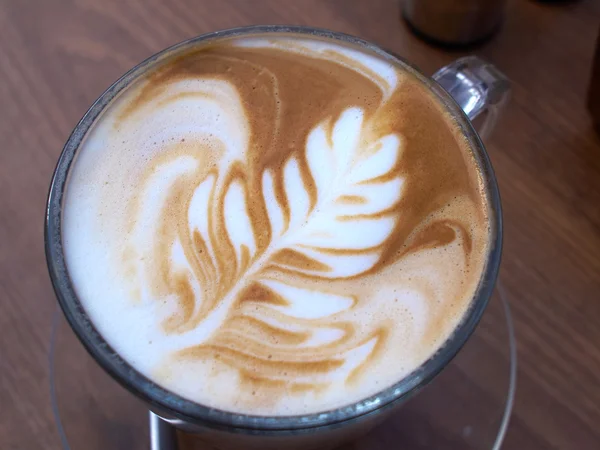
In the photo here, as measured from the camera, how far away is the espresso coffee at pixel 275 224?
531 mm

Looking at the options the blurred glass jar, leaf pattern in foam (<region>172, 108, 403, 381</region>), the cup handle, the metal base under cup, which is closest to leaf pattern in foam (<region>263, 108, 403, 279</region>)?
leaf pattern in foam (<region>172, 108, 403, 381</region>)

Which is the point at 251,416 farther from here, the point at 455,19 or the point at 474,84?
the point at 455,19

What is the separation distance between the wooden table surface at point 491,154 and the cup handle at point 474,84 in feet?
0.54

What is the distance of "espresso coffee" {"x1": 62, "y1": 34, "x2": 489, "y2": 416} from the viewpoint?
531 mm

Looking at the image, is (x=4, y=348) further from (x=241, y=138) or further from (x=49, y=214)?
(x=241, y=138)

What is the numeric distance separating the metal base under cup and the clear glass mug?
0.33 feet

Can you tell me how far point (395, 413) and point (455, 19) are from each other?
570 millimetres

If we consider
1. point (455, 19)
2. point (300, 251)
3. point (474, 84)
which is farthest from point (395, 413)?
point (455, 19)

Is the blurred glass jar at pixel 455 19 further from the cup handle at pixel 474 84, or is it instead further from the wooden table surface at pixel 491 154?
the cup handle at pixel 474 84

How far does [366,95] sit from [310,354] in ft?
0.94

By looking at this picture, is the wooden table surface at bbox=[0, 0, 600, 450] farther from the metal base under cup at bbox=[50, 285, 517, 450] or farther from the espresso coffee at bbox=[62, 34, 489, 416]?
the espresso coffee at bbox=[62, 34, 489, 416]

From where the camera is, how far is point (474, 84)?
2.45 ft

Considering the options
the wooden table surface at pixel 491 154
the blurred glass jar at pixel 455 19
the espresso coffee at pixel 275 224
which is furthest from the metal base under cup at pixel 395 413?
the blurred glass jar at pixel 455 19

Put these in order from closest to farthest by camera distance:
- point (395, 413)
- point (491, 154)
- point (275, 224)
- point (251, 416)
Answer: point (251, 416), point (275, 224), point (395, 413), point (491, 154)
